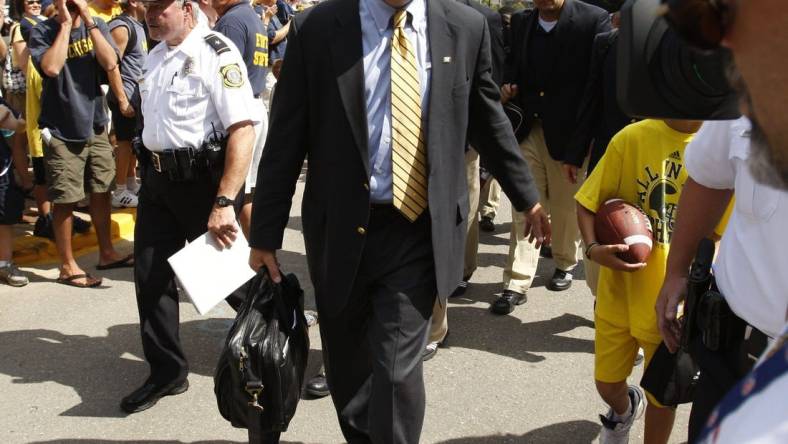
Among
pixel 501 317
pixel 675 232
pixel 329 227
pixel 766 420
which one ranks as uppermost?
pixel 766 420

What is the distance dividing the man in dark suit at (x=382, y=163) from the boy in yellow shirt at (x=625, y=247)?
22.3 inches

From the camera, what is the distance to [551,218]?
580cm

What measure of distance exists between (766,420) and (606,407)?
3506 mm

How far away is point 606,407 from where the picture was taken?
424 centimetres

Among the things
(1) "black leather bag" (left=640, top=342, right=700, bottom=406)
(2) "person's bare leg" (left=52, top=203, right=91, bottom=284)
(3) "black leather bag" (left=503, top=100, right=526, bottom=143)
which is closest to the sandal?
(2) "person's bare leg" (left=52, top=203, right=91, bottom=284)

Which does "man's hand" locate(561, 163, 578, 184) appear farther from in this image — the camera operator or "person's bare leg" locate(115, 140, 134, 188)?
"person's bare leg" locate(115, 140, 134, 188)

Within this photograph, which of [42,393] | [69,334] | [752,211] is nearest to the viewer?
[752,211]

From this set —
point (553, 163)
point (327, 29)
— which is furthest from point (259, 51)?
point (327, 29)

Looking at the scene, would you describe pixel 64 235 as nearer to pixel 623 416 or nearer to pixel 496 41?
pixel 496 41

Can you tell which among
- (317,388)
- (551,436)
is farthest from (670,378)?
(317,388)

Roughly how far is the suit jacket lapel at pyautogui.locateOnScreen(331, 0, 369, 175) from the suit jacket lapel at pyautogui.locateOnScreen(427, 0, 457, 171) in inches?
9.0

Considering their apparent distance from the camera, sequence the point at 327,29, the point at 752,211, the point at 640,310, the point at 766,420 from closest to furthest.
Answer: the point at 766,420
the point at 752,211
the point at 327,29
the point at 640,310

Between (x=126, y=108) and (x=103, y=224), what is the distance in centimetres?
110

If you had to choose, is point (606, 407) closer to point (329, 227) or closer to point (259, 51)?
point (329, 227)
